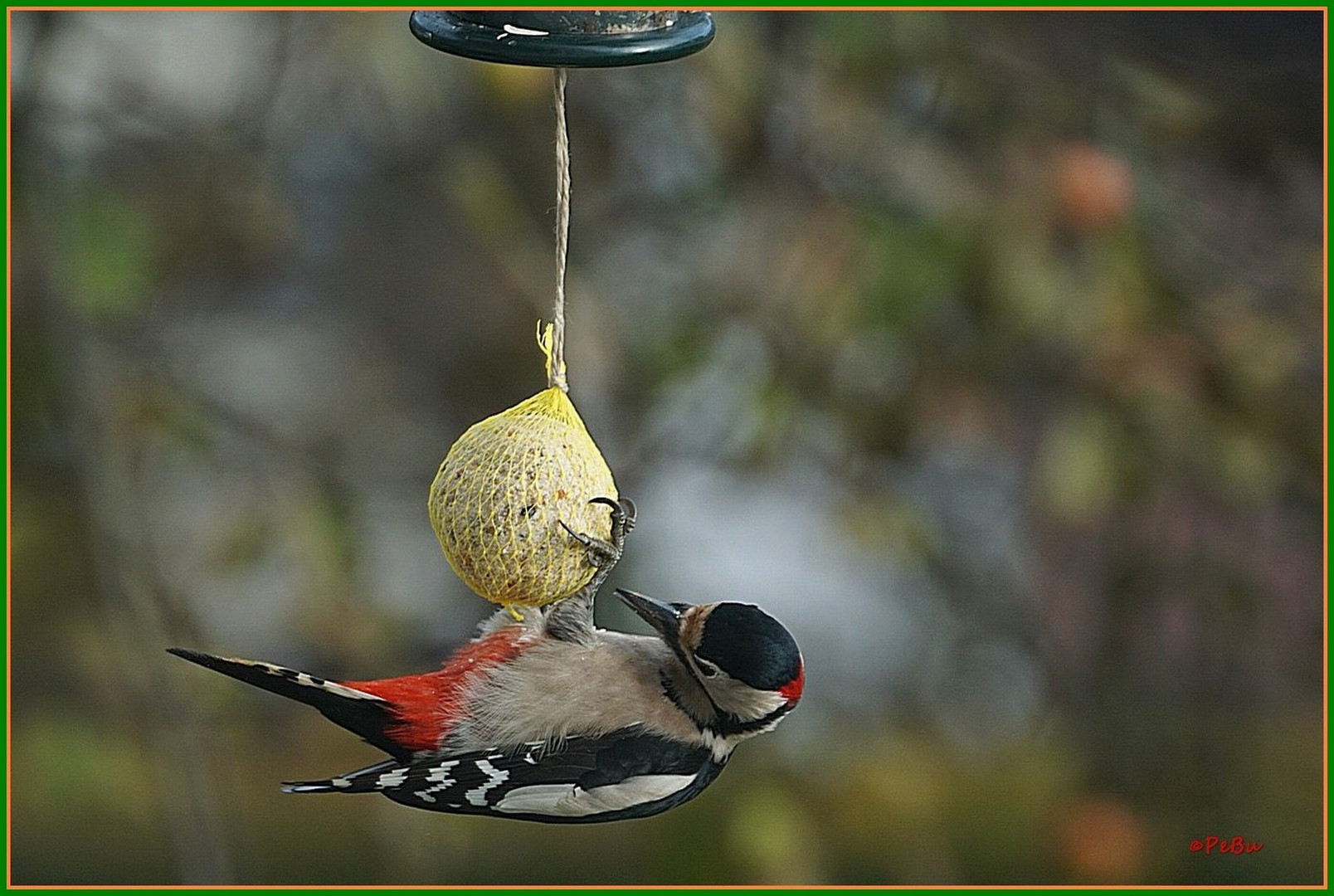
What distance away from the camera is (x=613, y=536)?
1893mm

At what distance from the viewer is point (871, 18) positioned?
2.66m

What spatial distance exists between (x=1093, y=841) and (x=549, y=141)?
6.13ft

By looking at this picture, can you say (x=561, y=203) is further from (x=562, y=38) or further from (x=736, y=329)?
(x=736, y=329)

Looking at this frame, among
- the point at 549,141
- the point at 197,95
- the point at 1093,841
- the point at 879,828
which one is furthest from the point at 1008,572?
the point at 197,95

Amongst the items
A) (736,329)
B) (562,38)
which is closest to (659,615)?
(562,38)

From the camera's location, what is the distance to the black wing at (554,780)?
192 centimetres

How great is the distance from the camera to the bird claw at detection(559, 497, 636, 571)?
6.11 feet

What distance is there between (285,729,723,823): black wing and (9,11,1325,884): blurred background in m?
0.76

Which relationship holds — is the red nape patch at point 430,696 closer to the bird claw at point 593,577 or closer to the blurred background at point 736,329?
the bird claw at point 593,577

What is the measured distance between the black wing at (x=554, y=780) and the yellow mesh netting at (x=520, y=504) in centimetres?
22

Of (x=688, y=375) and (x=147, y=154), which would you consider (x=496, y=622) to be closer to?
(x=688, y=375)

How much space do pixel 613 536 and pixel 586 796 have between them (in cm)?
33
